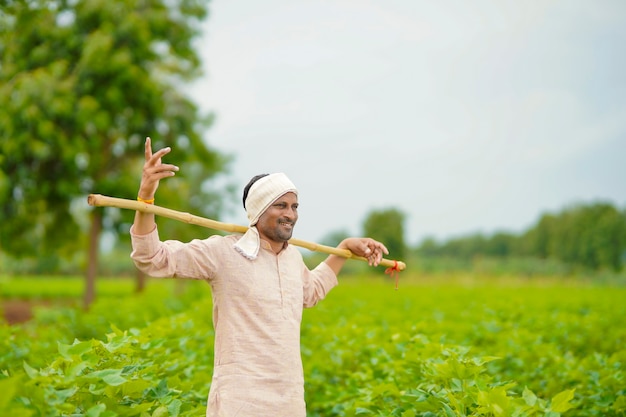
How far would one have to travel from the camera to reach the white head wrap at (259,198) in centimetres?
352

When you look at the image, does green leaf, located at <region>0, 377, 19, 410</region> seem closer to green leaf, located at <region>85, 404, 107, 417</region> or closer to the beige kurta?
green leaf, located at <region>85, 404, 107, 417</region>

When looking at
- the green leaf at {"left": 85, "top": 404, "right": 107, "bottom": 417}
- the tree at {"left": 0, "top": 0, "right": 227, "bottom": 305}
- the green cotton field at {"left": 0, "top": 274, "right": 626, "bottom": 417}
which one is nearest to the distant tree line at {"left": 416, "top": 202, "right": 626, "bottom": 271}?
the tree at {"left": 0, "top": 0, "right": 227, "bottom": 305}

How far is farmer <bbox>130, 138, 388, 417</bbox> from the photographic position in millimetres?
3264

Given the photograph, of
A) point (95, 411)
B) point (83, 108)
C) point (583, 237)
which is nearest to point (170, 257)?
point (95, 411)

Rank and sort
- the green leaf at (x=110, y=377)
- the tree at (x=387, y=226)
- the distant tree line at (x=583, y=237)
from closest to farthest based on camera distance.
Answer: the green leaf at (x=110, y=377) < the tree at (x=387, y=226) < the distant tree line at (x=583, y=237)

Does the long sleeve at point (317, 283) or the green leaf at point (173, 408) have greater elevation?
the long sleeve at point (317, 283)

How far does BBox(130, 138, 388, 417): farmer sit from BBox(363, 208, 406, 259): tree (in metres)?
44.4

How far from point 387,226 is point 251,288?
4877 centimetres

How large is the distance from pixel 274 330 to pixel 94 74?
1816 centimetres

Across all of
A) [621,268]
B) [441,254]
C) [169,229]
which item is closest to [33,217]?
[169,229]

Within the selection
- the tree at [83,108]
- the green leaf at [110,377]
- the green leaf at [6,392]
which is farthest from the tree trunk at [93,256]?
the green leaf at [6,392]

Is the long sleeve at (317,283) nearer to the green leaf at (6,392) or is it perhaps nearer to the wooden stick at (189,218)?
the wooden stick at (189,218)

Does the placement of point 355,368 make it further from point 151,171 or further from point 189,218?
point 151,171

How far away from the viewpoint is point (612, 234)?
6131cm
